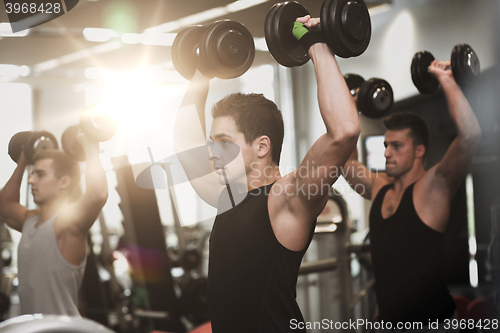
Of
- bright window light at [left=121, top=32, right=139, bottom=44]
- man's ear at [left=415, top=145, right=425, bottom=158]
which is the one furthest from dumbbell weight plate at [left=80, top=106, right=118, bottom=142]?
bright window light at [left=121, top=32, right=139, bottom=44]

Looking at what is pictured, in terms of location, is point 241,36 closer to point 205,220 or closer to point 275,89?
point 275,89

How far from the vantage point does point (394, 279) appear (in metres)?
2.02

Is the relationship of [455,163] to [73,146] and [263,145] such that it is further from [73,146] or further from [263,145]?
[73,146]

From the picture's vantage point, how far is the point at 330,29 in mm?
1104

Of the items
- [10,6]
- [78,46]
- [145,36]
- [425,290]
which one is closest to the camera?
[425,290]

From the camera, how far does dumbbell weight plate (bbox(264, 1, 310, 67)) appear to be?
122cm

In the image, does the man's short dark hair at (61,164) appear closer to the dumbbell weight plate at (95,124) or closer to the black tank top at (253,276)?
the dumbbell weight plate at (95,124)

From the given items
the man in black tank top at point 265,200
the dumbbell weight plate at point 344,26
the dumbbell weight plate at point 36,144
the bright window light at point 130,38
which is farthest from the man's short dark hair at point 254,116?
the bright window light at point 130,38

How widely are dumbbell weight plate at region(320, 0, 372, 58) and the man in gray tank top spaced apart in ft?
4.11

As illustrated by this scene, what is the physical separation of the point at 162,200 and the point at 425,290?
3.55 m

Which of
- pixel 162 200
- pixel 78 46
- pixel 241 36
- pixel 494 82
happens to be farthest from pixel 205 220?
pixel 241 36

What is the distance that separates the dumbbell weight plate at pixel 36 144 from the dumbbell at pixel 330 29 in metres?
1.43

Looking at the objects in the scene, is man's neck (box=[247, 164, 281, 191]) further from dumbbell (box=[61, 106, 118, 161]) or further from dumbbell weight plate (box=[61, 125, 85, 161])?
dumbbell weight plate (box=[61, 125, 85, 161])

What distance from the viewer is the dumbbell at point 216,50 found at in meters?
1.27
